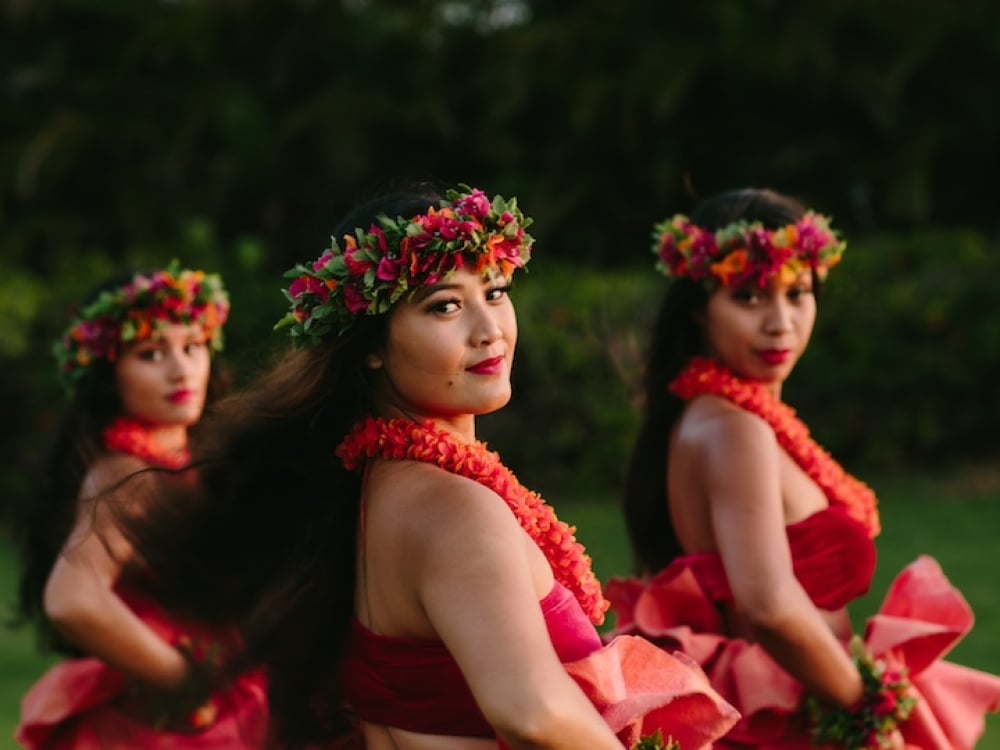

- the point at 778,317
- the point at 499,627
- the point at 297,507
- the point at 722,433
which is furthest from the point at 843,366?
the point at 499,627

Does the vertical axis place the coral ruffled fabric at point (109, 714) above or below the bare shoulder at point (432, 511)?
above

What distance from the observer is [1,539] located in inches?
447

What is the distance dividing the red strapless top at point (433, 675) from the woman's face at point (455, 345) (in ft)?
1.20

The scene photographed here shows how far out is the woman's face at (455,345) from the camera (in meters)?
2.82

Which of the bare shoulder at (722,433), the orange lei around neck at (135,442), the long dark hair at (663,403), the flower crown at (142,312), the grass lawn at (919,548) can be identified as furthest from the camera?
the grass lawn at (919,548)

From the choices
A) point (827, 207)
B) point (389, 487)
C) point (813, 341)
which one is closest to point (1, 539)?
point (813, 341)

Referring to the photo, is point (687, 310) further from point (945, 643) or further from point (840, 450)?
point (840, 450)

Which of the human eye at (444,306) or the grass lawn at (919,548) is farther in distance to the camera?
the grass lawn at (919,548)

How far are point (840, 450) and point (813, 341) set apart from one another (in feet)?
3.31

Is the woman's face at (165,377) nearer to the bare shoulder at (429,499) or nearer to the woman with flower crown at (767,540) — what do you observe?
the woman with flower crown at (767,540)

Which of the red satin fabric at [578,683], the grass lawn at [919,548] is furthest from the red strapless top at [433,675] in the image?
the grass lawn at [919,548]

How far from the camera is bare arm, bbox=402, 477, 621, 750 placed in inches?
99.3

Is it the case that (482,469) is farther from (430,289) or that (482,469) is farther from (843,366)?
(843,366)

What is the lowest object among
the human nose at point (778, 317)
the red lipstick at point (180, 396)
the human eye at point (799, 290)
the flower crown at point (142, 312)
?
the human nose at point (778, 317)
